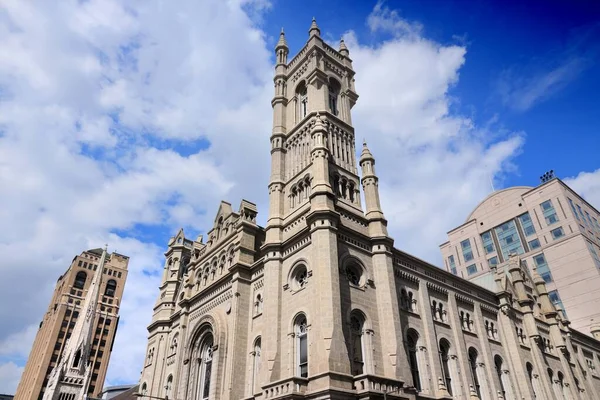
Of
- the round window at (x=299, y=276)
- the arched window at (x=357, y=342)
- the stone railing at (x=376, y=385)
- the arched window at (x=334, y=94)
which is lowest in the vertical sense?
the stone railing at (x=376, y=385)

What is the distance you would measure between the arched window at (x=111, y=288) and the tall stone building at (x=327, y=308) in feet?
285

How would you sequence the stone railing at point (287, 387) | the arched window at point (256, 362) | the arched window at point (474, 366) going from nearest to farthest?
the stone railing at point (287, 387), the arched window at point (256, 362), the arched window at point (474, 366)

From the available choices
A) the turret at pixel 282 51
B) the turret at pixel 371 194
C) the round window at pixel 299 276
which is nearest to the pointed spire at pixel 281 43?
the turret at pixel 282 51

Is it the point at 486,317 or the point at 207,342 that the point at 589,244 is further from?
the point at 207,342

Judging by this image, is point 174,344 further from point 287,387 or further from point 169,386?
point 287,387

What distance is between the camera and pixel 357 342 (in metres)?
28.5

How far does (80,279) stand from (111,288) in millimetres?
8707

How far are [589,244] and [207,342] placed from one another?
6093 cm

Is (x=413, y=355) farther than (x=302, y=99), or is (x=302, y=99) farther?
(x=302, y=99)

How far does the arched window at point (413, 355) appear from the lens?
3094 centimetres

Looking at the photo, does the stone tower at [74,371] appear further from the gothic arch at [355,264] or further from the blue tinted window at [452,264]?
the blue tinted window at [452,264]

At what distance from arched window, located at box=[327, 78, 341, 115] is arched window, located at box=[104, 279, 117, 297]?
352ft

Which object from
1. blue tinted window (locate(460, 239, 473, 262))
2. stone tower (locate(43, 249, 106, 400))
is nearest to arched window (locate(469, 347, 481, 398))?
blue tinted window (locate(460, 239, 473, 262))

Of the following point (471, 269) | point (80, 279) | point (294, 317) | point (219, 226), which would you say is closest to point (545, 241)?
point (471, 269)
